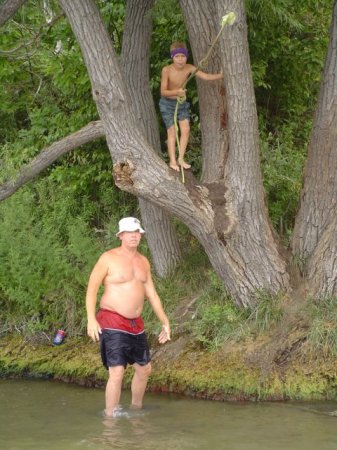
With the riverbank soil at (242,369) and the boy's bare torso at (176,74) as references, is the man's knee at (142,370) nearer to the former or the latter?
the riverbank soil at (242,369)

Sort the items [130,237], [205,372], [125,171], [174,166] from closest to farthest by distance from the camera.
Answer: [130,237] → [125,171] → [205,372] → [174,166]

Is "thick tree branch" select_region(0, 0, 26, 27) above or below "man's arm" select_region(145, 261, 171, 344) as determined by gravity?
above

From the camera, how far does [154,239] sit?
1113 cm

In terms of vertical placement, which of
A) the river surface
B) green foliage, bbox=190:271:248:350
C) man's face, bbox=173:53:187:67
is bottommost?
the river surface

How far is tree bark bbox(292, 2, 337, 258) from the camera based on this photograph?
9.57 m

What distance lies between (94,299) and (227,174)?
7.42 ft

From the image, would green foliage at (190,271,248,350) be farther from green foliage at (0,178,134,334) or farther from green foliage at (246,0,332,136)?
green foliage at (246,0,332,136)

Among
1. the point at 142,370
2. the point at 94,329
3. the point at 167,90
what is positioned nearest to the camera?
the point at 94,329

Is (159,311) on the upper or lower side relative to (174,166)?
lower

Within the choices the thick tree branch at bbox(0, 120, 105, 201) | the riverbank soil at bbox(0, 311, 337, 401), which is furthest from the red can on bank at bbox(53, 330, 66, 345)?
the thick tree branch at bbox(0, 120, 105, 201)

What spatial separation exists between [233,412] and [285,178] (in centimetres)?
387

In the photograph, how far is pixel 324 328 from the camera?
9.28 m

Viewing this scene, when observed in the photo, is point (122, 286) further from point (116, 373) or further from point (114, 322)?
point (116, 373)

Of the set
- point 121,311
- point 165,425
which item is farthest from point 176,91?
point 165,425
